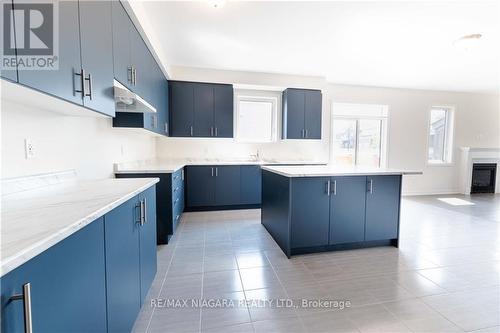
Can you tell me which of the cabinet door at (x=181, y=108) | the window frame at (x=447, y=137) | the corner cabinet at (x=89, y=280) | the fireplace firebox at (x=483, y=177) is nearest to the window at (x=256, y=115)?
the cabinet door at (x=181, y=108)

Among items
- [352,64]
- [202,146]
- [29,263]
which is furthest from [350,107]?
[29,263]

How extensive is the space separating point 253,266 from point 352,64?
3873 mm

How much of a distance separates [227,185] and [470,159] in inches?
255

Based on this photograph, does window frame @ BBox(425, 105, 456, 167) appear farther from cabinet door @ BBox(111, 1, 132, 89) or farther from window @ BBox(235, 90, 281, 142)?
cabinet door @ BBox(111, 1, 132, 89)

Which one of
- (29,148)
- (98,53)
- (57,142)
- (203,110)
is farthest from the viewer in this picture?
(203,110)

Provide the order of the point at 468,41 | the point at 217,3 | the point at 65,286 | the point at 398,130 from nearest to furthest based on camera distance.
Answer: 1. the point at 65,286
2. the point at 217,3
3. the point at 468,41
4. the point at 398,130

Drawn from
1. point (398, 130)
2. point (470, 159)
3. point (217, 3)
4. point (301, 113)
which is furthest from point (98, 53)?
point (470, 159)

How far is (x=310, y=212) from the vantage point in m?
2.49

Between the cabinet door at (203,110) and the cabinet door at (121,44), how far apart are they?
213cm

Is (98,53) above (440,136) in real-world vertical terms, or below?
above

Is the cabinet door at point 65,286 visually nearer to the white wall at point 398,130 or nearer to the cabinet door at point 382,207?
the cabinet door at point 382,207

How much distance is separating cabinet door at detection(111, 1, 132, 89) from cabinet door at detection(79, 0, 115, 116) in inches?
3.6

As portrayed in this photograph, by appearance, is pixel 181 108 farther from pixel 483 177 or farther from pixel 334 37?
pixel 483 177

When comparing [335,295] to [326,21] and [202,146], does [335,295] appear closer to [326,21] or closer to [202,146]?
[326,21]
